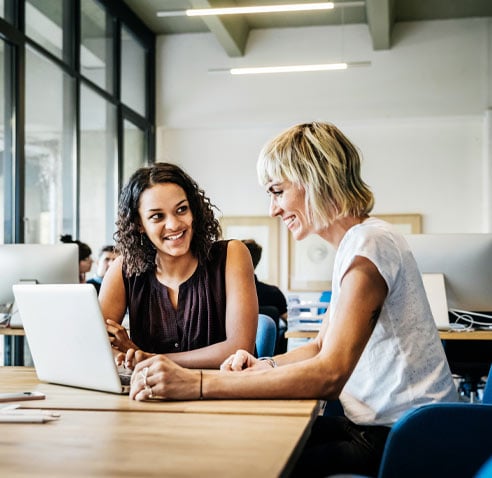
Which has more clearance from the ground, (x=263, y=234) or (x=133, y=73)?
(x=133, y=73)

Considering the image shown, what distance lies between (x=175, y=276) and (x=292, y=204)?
705 mm

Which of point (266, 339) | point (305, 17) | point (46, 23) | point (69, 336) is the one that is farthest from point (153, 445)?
point (305, 17)

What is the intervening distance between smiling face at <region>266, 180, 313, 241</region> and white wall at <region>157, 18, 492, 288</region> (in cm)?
638

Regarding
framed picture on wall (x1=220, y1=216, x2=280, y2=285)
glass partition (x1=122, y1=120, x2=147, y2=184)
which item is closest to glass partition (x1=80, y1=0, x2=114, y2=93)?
glass partition (x1=122, y1=120, x2=147, y2=184)

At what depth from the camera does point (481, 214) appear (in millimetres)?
7859

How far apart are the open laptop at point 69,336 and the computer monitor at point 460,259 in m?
2.09

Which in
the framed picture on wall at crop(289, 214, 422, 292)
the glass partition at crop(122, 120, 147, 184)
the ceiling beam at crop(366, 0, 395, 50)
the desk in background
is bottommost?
the desk in background

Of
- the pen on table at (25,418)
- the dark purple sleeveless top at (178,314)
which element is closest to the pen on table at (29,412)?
the pen on table at (25,418)

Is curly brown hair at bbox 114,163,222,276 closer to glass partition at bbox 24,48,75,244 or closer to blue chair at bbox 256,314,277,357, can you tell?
blue chair at bbox 256,314,277,357

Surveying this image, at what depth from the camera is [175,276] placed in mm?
2330

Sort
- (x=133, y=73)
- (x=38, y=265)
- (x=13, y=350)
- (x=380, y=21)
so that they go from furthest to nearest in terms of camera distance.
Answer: (x=133, y=73)
(x=380, y=21)
(x=13, y=350)
(x=38, y=265)

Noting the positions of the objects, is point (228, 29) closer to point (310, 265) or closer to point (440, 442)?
point (310, 265)

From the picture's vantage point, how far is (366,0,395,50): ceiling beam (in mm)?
6836

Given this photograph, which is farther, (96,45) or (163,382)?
(96,45)
